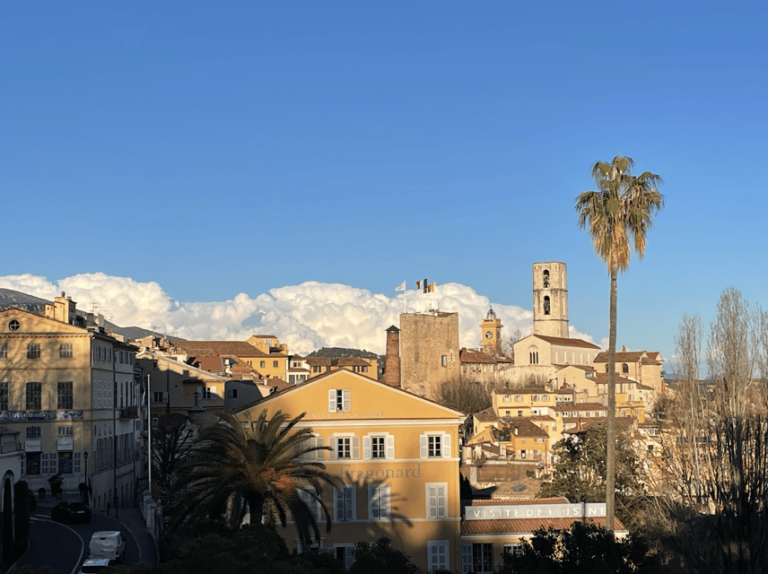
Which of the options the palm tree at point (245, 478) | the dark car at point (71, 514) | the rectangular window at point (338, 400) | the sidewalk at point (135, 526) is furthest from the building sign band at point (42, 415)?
the palm tree at point (245, 478)

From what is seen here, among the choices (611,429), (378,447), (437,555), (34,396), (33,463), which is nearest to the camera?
(611,429)

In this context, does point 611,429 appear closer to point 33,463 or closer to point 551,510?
point 551,510

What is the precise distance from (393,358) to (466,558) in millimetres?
94097

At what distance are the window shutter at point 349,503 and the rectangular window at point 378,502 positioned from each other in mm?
724

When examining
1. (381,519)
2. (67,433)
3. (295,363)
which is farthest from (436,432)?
(295,363)

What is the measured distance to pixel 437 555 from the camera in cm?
4138

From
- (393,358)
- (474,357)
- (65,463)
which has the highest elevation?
(474,357)

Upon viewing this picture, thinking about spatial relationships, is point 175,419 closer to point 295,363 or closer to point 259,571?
point 259,571

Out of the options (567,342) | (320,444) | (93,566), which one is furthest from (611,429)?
(567,342)

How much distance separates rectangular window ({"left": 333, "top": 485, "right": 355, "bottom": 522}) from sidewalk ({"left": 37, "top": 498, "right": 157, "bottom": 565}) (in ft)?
24.8

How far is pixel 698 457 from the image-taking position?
32.5m

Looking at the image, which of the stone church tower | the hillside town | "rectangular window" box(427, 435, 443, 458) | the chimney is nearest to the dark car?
the hillside town

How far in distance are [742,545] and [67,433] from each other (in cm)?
3924

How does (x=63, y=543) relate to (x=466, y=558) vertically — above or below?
above
